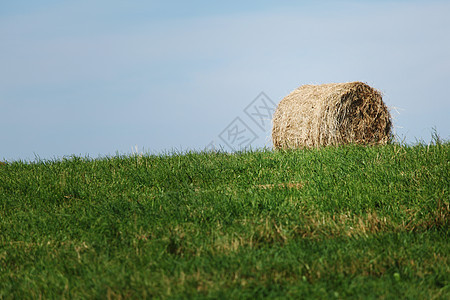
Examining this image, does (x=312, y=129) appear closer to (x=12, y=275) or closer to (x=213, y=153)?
(x=213, y=153)

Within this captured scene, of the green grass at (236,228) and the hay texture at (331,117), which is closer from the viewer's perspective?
the green grass at (236,228)

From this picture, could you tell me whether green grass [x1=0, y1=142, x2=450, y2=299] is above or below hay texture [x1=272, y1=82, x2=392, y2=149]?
below

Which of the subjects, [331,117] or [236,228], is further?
[331,117]

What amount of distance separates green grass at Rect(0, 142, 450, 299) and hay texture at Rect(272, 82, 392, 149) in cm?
204

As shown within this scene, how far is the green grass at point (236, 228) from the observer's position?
3.94m

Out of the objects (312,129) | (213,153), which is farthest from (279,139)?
(213,153)

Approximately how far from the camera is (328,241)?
192 inches

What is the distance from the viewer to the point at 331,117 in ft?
35.7

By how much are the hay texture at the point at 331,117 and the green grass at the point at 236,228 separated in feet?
6.71

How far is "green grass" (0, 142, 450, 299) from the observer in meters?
3.94

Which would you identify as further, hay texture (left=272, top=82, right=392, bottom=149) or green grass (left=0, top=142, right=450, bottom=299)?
hay texture (left=272, top=82, right=392, bottom=149)

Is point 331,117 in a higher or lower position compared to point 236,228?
higher

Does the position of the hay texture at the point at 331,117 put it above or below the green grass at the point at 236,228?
above

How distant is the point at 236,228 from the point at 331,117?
6471 millimetres
